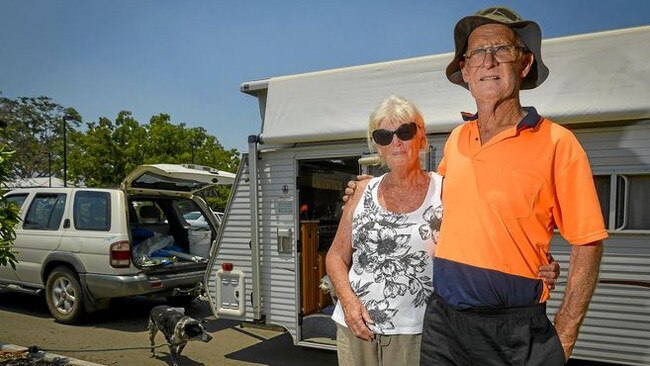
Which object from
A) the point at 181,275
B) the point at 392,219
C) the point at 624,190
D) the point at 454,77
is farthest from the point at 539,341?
the point at 181,275

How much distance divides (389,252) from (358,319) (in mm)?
298

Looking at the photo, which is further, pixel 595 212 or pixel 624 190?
pixel 624 190

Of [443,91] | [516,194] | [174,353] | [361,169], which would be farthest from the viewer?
[174,353]

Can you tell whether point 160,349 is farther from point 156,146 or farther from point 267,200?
point 156,146

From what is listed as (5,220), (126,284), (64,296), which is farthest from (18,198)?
(5,220)

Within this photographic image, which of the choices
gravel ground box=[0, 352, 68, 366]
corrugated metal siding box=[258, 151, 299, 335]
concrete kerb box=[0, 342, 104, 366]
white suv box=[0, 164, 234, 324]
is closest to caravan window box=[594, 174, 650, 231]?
corrugated metal siding box=[258, 151, 299, 335]

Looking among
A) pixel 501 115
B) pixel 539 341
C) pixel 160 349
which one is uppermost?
pixel 501 115

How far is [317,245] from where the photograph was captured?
5066 mm

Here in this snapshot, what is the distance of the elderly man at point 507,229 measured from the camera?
1.63m

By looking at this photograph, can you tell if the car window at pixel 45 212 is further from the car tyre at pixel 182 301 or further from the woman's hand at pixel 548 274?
the woman's hand at pixel 548 274

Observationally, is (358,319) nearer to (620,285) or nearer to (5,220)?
(620,285)

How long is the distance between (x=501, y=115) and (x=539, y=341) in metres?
0.81

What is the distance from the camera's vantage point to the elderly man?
1.63m

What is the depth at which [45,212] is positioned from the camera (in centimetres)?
708
